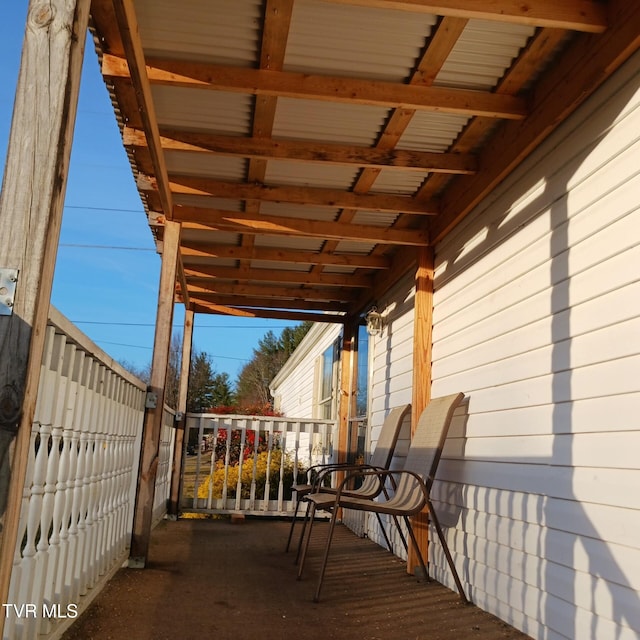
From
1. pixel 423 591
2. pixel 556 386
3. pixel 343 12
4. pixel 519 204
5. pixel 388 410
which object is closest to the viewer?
pixel 343 12

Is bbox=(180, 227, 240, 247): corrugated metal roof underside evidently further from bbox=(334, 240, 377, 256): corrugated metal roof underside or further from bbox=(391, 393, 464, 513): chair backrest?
bbox=(391, 393, 464, 513): chair backrest

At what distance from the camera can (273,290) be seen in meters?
6.66

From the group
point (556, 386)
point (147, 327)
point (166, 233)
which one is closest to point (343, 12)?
point (556, 386)

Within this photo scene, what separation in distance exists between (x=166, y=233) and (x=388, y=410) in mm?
2398

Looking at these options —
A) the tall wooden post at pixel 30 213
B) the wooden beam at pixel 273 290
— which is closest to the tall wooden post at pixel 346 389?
the wooden beam at pixel 273 290

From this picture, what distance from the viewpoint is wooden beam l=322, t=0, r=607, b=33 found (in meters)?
2.24

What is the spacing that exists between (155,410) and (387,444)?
164cm

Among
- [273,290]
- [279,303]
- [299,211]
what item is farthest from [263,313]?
[299,211]

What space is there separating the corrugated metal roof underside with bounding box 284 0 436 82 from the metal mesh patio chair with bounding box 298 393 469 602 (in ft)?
5.70

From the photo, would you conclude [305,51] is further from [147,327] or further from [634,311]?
[147,327]

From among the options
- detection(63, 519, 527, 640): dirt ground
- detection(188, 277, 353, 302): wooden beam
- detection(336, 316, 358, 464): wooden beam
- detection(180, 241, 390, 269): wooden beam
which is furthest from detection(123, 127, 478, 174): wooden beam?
detection(336, 316, 358, 464): wooden beam

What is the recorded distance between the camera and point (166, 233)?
167 inches

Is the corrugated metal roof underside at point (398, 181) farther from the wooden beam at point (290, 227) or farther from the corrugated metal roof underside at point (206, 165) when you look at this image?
the corrugated metal roof underside at point (206, 165)

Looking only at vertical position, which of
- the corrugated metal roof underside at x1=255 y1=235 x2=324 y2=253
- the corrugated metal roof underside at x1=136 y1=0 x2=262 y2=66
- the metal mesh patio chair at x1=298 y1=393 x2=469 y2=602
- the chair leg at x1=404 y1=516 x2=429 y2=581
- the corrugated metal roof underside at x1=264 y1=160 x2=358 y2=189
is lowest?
the chair leg at x1=404 y1=516 x2=429 y2=581
